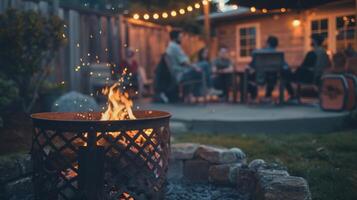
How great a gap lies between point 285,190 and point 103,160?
4.17 feet

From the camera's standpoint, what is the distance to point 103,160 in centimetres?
280

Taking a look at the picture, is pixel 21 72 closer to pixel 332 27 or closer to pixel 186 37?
pixel 332 27

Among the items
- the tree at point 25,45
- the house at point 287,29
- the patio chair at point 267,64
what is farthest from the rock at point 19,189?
the house at point 287,29

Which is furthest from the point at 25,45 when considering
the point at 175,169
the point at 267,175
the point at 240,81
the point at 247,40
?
the point at 247,40

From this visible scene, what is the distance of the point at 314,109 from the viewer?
748 centimetres

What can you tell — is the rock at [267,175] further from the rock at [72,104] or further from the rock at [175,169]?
the rock at [72,104]

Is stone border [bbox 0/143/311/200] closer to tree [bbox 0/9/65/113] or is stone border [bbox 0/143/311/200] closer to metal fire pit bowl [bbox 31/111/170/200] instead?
metal fire pit bowl [bbox 31/111/170/200]

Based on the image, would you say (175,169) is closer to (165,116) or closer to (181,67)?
(165,116)

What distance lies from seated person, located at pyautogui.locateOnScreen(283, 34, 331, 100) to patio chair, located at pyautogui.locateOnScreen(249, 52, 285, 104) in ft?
0.94

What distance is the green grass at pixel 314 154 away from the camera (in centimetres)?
346

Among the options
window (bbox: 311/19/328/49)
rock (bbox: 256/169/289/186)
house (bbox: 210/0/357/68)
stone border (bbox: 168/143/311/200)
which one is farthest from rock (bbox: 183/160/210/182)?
window (bbox: 311/19/328/49)

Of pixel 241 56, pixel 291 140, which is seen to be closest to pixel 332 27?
pixel 241 56

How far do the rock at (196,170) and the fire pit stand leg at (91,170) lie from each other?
1.46m

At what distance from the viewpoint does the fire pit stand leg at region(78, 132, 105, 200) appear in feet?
9.12
